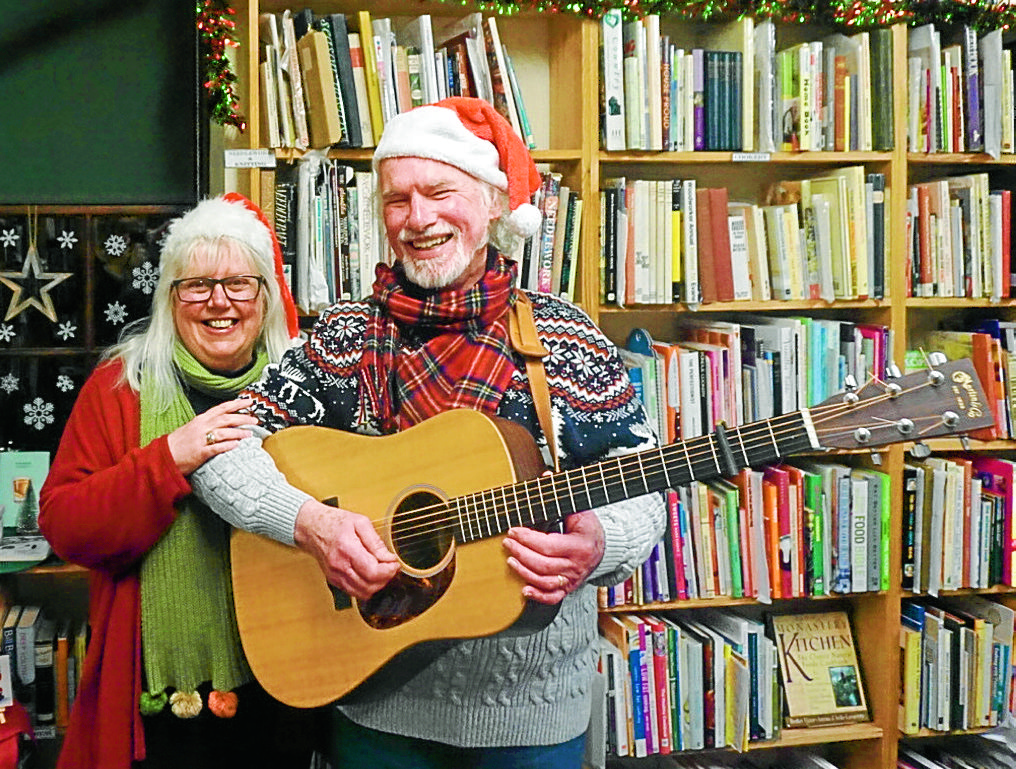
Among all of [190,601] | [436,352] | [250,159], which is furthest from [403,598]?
[250,159]

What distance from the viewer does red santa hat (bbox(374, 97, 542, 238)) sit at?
1.61 meters

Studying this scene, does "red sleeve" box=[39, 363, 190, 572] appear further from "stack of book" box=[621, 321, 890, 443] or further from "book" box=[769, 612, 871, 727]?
"book" box=[769, 612, 871, 727]

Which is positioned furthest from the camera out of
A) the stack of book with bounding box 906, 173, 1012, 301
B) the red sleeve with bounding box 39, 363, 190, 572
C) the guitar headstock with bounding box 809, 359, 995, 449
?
the stack of book with bounding box 906, 173, 1012, 301

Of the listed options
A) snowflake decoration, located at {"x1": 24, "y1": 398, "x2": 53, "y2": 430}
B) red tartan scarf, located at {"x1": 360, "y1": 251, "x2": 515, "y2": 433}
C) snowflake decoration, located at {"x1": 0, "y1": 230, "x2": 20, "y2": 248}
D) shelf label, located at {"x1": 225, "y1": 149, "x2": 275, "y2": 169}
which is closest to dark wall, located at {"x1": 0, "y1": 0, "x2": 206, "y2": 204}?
snowflake decoration, located at {"x1": 0, "y1": 230, "x2": 20, "y2": 248}

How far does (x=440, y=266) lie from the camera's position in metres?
1.59

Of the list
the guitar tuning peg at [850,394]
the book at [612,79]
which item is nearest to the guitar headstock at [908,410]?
the guitar tuning peg at [850,394]

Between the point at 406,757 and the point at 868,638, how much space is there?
156cm

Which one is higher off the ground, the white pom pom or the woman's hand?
the white pom pom

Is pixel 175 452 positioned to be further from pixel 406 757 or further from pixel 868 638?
pixel 868 638

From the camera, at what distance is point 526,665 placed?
1.60 metres

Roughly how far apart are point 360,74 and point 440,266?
101 cm

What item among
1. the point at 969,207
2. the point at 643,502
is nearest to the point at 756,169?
the point at 969,207

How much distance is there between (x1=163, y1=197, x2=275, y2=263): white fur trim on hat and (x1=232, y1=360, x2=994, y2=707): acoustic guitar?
0.40m

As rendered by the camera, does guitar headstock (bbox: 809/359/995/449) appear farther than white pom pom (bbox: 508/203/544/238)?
No
